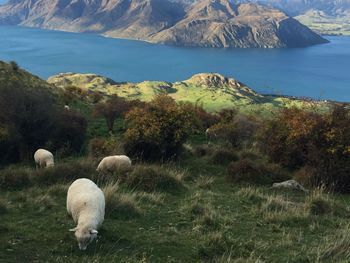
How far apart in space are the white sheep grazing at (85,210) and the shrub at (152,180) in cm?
386

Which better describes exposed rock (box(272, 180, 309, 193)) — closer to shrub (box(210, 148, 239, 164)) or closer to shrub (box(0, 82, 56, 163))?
shrub (box(210, 148, 239, 164))

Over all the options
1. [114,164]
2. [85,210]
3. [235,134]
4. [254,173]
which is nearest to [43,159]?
[114,164]

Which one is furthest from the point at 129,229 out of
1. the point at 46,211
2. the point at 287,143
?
the point at 287,143

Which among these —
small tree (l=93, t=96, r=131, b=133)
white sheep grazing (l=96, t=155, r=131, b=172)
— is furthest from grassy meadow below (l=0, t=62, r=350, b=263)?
small tree (l=93, t=96, r=131, b=133)

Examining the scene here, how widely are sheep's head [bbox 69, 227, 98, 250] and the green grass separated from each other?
0.46 feet

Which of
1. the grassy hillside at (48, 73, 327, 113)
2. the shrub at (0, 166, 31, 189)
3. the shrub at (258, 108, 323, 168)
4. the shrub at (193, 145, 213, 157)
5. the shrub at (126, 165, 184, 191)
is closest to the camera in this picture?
the shrub at (0, 166, 31, 189)

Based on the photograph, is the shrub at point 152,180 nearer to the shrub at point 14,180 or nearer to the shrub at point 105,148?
the shrub at point 14,180

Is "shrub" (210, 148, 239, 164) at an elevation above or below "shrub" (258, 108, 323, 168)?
below

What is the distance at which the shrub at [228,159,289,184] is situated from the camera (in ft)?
53.7

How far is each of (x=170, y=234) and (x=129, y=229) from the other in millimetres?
871

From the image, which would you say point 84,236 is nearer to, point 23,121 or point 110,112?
point 23,121

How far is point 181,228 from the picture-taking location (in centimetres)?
923

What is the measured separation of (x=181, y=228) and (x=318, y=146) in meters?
9.57

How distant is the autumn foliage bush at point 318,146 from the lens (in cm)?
1603
